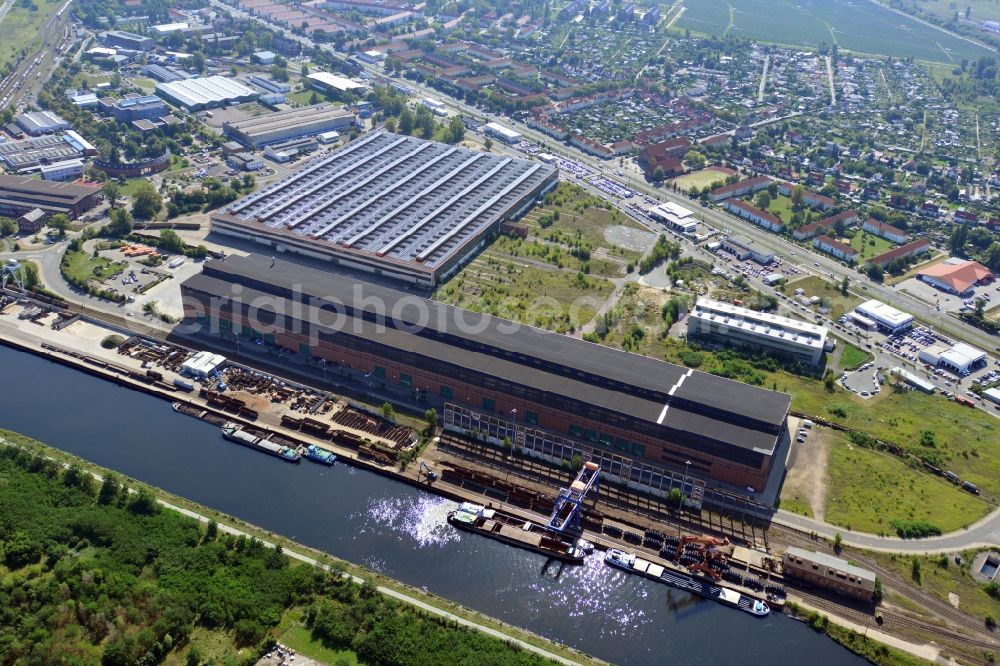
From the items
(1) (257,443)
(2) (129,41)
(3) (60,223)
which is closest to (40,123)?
(3) (60,223)

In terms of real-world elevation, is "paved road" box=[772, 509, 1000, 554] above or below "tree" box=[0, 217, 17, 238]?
above

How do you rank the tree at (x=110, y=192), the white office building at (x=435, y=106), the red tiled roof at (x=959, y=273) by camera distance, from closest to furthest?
the red tiled roof at (x=959, y=273)
the tree at (x=110, y=192)
the white office building at (x=435, y=106)

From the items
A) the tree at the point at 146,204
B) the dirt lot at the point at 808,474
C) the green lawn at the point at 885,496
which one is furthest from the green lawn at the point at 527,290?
the tree at the point at 146,204

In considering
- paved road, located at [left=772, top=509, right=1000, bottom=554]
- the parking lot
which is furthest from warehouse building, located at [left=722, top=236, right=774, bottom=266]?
paved road, located at [left=772, top=509, right=1000, bottom=554]

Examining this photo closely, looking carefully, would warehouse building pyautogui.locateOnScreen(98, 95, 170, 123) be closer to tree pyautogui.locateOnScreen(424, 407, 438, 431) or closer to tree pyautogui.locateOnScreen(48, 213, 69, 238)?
tree pyautogui.locateOnScreen(48, 213, 69, 238)

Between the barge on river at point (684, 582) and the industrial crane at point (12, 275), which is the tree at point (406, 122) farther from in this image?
the barge on river at point (684, 582)
